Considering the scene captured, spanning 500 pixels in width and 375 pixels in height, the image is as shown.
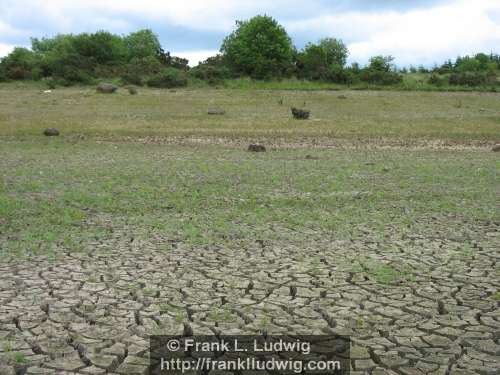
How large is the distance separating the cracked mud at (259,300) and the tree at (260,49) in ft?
140

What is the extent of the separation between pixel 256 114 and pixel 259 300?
24212 mm

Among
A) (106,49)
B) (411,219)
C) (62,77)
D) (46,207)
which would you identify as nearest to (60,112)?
(62,77)

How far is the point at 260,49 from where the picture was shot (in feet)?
200

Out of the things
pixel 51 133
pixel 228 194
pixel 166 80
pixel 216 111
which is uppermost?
pixel 166 80

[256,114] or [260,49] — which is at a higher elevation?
[260,49]

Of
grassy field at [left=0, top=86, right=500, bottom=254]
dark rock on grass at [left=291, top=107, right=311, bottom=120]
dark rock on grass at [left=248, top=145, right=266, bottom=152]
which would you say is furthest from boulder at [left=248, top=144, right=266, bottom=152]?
dark rock on grass at [left=291, top=107, right=311, bottom=120]

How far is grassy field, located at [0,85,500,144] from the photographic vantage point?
78.0 ft

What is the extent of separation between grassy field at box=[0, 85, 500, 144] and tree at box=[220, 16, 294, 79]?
1446cm

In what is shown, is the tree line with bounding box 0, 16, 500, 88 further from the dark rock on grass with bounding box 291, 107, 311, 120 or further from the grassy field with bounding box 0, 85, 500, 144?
the dark rock on grass with bounding box 291, 107, 311, 120

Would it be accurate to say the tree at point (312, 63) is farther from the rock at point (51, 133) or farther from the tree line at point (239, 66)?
the rock at point (51, 133)

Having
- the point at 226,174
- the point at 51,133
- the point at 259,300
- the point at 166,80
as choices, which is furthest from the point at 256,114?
the point at 259,300

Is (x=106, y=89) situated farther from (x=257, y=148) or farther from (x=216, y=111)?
(x=257, y=148)

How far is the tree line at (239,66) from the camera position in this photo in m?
42.4

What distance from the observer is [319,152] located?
1925 cm
